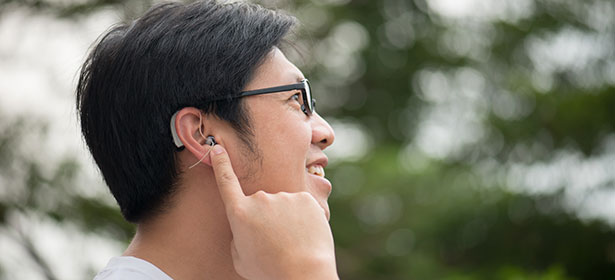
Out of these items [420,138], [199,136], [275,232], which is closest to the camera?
[275,232]

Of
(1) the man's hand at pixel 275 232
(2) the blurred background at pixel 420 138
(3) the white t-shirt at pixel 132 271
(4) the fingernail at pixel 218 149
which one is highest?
(4) the fingernail at pixel 218 149

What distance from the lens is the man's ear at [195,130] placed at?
180 centimetres

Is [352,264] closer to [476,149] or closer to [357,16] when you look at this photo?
[476,149]

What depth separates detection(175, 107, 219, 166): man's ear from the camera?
1798 millimetres

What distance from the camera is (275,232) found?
5.62 feet

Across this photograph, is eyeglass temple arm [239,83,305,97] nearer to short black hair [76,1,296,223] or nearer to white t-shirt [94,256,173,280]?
short black hair [76,1,296,223]

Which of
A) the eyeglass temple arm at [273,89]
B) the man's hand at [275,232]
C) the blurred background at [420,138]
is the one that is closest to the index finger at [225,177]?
the man's hand at [275,232]

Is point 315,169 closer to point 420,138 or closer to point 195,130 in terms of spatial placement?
point 195,130

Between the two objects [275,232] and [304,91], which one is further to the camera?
[304,91]

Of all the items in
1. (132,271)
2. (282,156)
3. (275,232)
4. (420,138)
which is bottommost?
(420,138)

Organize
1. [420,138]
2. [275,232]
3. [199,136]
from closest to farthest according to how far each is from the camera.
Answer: [275,232] < [199,136] < [420,138]

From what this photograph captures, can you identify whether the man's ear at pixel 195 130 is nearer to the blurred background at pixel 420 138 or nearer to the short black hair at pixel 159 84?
the short black hair at pixel 159 84

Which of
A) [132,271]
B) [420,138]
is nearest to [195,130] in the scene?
[132,271]

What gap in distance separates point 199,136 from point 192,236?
24 centimetres
